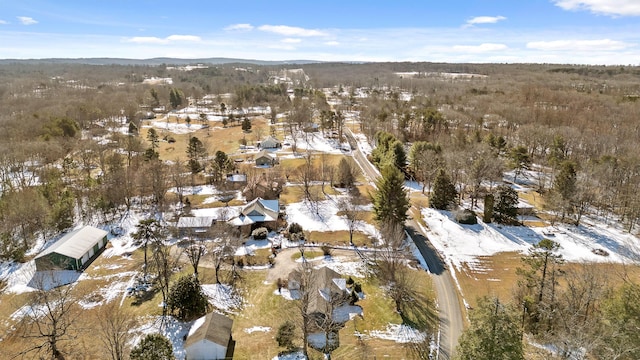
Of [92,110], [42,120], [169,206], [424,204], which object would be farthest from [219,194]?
[92,110]

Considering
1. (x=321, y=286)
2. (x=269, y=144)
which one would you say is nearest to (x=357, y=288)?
(x=321, y=286)

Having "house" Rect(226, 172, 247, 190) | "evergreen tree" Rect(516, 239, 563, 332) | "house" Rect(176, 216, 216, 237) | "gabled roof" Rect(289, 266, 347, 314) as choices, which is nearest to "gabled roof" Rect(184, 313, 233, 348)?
"gabled roof" Rect(289, 266, 347, 314)

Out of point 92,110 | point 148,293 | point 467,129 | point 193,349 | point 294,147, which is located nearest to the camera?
point 193,349

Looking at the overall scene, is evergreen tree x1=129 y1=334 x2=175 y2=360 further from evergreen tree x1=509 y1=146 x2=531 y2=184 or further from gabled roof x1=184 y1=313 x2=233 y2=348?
evergreen tree x1=509 y1=146 x2=531 y2=184

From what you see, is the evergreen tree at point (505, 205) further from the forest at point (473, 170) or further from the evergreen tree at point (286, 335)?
the evergreen tree at point (286, 335)

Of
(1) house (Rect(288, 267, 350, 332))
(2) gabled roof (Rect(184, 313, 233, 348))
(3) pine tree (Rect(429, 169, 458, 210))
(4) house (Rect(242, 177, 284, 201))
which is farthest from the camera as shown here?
(4) house (Rect(242, 177, 284, 201))

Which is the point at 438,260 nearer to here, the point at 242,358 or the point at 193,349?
the point at 242,358
